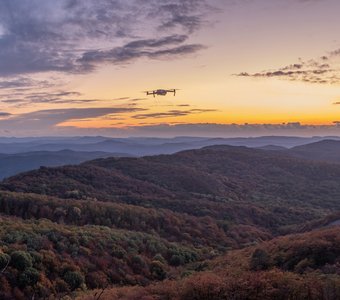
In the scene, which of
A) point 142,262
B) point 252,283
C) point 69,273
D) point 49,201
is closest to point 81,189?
point 49,201

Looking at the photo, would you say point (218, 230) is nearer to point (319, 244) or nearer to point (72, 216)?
point (72, 216)

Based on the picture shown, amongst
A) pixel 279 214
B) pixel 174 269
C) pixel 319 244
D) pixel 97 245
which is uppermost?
pixel 319 244

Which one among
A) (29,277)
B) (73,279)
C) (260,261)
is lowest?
(73,279)

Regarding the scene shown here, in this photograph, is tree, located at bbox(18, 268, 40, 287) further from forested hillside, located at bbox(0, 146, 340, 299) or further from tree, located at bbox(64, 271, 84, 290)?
tree, located at bbox(64, 271, 84, 290)

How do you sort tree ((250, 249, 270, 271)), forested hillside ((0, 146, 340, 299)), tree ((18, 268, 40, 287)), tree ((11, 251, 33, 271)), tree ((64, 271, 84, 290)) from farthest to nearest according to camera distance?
1. tree ((64, 271, 84, 290))
2. tree ((250, 249, 270, 271))
3. tree ((11, 251, 33, 271))
4. forested hillside ((0, 146, 340, 299))
5. tree ((18, 268, 40, 287))

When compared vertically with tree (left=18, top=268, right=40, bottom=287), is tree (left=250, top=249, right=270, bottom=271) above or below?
below

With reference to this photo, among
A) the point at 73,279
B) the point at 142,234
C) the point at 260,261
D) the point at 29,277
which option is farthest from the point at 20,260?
the point at 142,234

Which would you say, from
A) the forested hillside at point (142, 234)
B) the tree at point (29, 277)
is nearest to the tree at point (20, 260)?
the forested hillside at point (142, 234)

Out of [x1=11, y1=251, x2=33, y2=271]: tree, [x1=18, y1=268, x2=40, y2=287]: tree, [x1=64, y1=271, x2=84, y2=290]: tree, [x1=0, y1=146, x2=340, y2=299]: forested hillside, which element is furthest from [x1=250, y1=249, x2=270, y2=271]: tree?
[x1=11, y1=251, x2=33, y2=271]: tree

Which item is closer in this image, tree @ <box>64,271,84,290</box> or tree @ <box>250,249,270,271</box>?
tree @ <box>250,249,270,271</box>

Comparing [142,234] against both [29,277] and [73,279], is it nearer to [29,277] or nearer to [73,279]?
[73,279]

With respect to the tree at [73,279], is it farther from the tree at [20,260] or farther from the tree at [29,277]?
the tree at [20,260]
